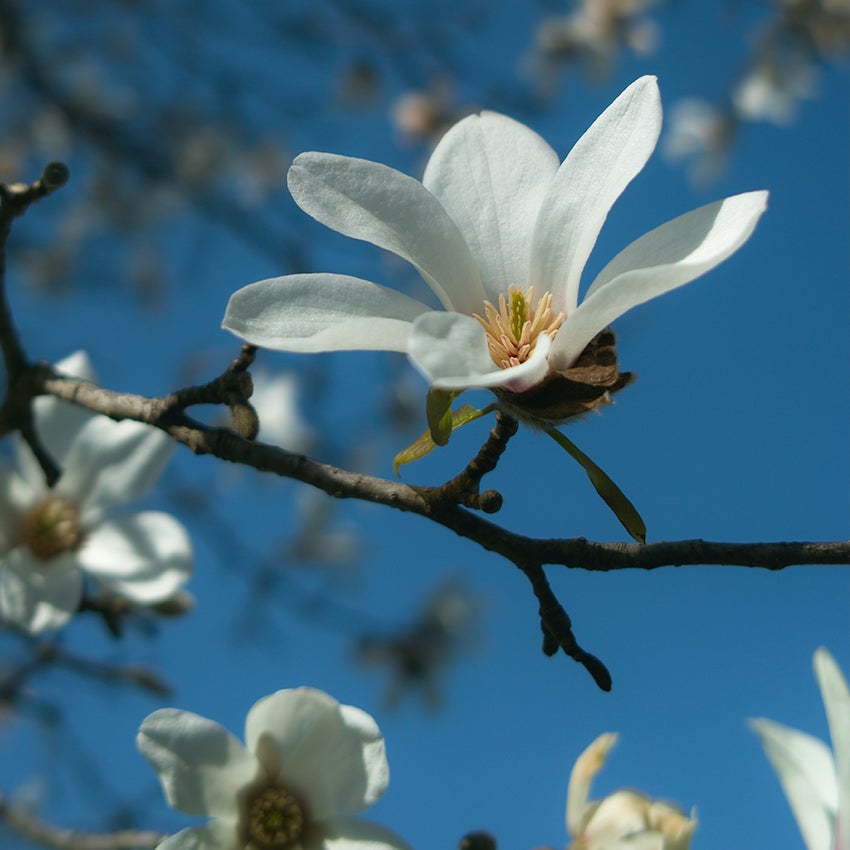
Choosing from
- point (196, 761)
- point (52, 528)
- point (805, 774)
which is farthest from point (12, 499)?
point (805, 774)

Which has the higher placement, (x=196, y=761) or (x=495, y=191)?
(x=495, y=191)

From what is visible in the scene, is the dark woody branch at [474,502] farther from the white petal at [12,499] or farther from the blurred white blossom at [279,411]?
the blurred white blossom at [279,411]

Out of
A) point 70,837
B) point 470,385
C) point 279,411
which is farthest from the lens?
point 279,411

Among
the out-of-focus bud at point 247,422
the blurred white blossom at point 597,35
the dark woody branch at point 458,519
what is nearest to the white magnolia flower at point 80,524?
the dark woody branch at point 458,519

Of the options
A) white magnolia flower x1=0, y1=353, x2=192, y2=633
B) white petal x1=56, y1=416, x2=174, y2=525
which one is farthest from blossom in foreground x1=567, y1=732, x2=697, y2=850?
white petal x1=56, y1=416, x2=174, y2=525

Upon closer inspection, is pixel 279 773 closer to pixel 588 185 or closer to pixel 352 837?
pixel 352 837

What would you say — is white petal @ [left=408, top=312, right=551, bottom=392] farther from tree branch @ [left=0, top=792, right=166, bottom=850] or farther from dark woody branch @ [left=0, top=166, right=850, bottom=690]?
tree branch @ [left=0, top=792, right=166, bottom=850]
